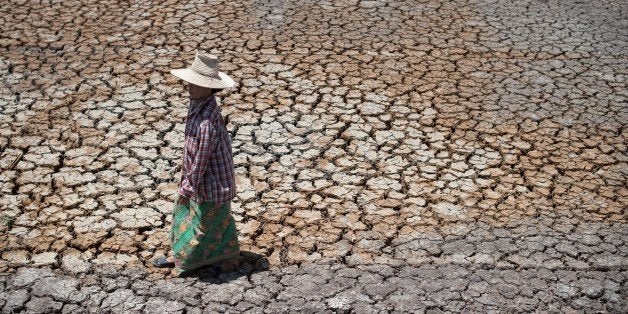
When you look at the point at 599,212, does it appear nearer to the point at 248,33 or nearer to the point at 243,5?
the point at 248,33

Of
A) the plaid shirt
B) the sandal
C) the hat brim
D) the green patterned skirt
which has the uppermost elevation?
the hat brim

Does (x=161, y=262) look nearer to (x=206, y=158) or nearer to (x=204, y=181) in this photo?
(x=204, y=181)

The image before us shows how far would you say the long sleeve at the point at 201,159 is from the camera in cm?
489

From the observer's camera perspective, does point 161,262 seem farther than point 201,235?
Yes

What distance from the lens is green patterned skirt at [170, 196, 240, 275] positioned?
200 inches

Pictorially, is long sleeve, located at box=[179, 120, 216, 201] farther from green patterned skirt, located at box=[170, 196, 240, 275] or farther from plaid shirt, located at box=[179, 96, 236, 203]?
green patterned skirt, located at box=[170, 196, 240, 275]

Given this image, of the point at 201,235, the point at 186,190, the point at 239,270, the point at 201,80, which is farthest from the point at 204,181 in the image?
the point at 239,270

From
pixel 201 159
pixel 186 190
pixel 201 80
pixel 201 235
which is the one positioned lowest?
pixel 201 235

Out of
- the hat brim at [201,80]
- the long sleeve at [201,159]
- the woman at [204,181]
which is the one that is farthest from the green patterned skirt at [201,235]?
the hat brim at [201,80]

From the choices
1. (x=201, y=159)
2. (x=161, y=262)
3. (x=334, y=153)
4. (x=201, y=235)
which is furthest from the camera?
(x=334, y=153)

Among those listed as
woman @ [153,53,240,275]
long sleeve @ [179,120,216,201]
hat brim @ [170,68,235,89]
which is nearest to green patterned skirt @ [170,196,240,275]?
woman @ [153,53,240,275]

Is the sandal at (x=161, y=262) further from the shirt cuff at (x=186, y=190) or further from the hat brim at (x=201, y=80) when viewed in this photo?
the hat brim at (x=201, y=80)

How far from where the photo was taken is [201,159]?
4.91 meters

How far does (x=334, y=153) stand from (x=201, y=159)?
2.00 m
